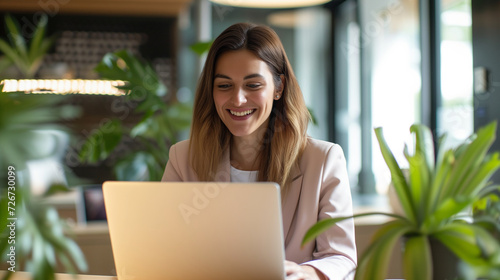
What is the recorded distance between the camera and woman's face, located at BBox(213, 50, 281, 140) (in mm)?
1628

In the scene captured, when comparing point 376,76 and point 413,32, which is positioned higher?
point 413,32

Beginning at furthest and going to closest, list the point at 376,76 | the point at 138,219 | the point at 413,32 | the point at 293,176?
1. the point at 376,76
2. the point at 413,32
3. the point at 293,176
4. the point at 138,219

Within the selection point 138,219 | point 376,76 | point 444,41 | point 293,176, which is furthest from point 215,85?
point 376,76

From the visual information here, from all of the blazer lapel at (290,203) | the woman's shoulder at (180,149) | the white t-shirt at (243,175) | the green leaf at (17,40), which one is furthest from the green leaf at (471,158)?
the green leaf at (17,40)

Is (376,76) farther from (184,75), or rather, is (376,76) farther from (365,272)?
(365,272)

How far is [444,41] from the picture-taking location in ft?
11.4

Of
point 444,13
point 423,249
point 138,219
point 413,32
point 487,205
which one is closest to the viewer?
point 423,249

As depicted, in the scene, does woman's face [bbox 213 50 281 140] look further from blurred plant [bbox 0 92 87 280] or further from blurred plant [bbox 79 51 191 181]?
blurred plant [bbox 79 51 191 181]

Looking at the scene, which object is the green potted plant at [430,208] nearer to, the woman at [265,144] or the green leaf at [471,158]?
the green leaf at [471,158]

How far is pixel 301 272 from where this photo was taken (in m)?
1.17

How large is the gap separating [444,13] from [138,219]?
305cm

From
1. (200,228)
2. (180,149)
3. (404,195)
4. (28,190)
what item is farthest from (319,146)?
(28,190)

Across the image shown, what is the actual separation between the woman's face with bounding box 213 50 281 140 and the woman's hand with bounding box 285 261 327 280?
0.56 meters

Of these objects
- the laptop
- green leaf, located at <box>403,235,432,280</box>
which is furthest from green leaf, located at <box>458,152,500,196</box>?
the laptop
